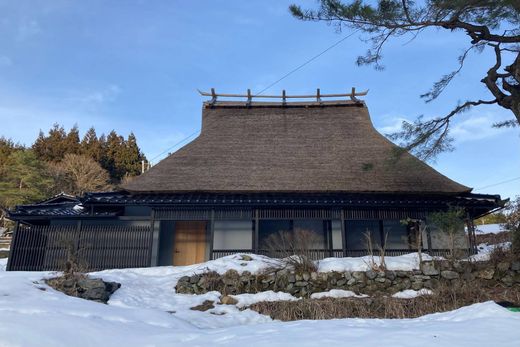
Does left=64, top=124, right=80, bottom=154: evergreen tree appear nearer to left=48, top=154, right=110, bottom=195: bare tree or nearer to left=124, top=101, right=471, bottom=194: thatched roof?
left=48, top=154, right=110, bottom=195: bare tree

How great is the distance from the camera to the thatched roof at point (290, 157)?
1253cm

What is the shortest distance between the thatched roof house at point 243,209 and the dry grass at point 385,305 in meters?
4.25

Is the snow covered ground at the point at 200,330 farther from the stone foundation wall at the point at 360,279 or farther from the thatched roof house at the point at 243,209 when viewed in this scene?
the thatched roof house at the point at 243,209

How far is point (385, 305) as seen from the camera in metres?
6.98

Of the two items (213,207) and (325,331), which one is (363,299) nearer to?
(325,331)

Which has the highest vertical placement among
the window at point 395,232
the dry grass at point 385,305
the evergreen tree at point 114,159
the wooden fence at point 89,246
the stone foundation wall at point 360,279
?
the evergreen tree at point 114,159

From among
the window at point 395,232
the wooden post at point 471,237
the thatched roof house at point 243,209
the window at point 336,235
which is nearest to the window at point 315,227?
the thatched roof house at point 243,209

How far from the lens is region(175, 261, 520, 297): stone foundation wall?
7.88m

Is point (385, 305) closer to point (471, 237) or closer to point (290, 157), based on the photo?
point (471, 237)

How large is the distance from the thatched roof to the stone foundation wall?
375cm

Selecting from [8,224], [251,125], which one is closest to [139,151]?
[8,224]

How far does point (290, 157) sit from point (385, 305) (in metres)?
8.06

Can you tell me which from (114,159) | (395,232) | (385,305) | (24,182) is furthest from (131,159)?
(385,305)

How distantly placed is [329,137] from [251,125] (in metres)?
3.58
